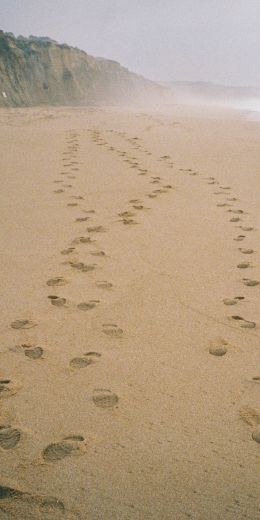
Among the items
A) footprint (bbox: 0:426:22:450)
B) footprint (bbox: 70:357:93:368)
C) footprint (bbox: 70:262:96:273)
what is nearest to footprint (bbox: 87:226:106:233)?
footprint (bbox: 70:262:96:273)

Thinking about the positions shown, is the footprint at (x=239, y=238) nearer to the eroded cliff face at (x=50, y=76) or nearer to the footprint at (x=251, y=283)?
the footprint at (x=251, y=283)

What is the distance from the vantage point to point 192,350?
1.39 metres

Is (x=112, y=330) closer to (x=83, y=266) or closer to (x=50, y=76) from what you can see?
(x=83, y=266)

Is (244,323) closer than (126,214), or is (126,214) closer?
(244,323)

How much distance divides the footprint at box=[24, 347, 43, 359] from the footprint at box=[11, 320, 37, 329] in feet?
0.51

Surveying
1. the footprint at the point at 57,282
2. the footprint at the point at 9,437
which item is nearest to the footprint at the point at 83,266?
the footprint at the point at 57,282

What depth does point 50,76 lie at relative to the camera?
941 inches

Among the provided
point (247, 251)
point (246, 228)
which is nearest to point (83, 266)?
point (247, 251)

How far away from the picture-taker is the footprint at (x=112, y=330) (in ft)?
4.86

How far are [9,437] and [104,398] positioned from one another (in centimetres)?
30

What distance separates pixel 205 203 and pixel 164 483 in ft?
8.41

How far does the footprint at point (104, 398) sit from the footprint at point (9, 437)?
0.79 feet

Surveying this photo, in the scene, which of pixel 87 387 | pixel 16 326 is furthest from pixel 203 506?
pixel 16 326

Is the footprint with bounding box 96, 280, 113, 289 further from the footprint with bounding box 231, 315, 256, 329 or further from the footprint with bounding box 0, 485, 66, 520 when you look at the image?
the footprint with bounding box 0, 485, 66, 520
